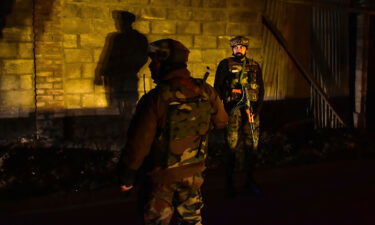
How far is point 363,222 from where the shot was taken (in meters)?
4.88

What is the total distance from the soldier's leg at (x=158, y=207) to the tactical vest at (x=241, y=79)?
2441 mm

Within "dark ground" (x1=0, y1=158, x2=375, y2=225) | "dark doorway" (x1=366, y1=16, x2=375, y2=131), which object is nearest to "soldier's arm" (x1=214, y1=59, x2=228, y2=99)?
"dark ground" (x1=0, y1=158, x2=375, y2=225)

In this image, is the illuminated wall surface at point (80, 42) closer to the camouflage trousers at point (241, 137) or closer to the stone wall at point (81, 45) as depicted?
the stone wall at point (81, 45)

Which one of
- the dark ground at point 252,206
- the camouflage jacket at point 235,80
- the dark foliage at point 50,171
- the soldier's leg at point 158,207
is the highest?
the camouflage jacket at point 235,80

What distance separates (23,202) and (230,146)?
2.48 metres

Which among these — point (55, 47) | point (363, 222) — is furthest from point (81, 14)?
point (363, 222)

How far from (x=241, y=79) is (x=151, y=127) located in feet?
8.30

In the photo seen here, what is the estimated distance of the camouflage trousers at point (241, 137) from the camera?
5.57 m

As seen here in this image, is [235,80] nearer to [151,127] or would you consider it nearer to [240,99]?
[240,99]

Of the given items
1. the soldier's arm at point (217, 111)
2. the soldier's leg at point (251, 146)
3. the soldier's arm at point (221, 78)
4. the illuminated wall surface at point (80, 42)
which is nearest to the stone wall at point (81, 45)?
the illuminated wall surface at point (80, 42)

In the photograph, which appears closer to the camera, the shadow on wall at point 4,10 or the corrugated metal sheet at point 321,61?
the shadow on wall at point 4,10

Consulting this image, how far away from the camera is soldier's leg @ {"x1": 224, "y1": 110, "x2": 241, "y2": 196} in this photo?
555 centimetres

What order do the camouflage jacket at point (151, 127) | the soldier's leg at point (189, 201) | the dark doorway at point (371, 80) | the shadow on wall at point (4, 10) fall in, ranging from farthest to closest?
the dark doorway at point (371, 80) → the shadow on wall at point (4, 10) → the soldier's leg at point (189, 201) → the camouflage jacket at point (151, 127)

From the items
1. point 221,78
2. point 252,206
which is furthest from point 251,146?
point 221,78
